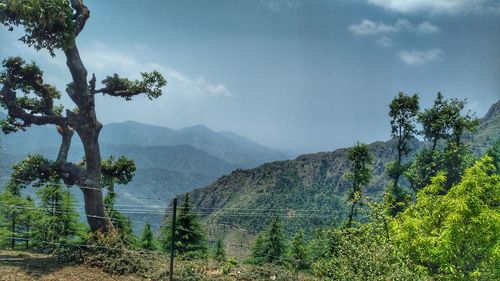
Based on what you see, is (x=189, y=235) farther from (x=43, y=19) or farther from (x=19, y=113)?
(x=43, y=19)

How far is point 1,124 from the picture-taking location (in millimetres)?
26922

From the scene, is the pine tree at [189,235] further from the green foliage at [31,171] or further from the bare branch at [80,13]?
the bare branch at [80,13]

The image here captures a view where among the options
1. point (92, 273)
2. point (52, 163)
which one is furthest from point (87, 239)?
point (52, 163)

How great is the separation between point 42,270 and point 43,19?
40.9ft

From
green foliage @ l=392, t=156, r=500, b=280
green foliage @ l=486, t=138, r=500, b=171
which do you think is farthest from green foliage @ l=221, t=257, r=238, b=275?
green foliage @ l=486, t=138, r=500, b=171

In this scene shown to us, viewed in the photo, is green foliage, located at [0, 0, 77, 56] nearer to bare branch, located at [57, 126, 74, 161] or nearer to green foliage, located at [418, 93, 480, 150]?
bare branch, located at [57, 126, 74, 161]

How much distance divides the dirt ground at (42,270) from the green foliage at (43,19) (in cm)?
1122

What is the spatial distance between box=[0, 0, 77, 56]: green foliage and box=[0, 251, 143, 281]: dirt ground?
11223 mm

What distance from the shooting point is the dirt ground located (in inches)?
782

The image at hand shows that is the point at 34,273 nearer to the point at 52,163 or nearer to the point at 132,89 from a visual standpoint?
the point at 52,163

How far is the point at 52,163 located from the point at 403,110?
37.5 m

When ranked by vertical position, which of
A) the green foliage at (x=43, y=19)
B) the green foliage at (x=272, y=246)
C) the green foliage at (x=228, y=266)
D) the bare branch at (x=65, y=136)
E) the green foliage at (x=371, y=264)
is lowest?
the green foliage at (x=272, y=246)

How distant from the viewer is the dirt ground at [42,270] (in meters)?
19.9

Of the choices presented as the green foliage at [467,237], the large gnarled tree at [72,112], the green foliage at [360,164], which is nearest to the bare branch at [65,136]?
the large gnarled tree at [72,112]
